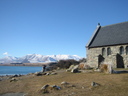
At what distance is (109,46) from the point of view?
31.4 meters

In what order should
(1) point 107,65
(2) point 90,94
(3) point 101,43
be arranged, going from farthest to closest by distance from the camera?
(3) point 101,43 < (1) point 107,65 < (2) point 90,94

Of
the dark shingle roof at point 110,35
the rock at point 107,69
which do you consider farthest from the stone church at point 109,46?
the rock at point 107,69

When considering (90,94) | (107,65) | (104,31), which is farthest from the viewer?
(104,31)

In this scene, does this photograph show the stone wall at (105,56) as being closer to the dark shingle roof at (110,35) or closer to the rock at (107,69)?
the dark shingle roof at (110,35)

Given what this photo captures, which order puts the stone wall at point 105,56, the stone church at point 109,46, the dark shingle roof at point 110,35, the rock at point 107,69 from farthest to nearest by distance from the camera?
the dark shingle roof at point 110,35 → the stone church at point 109,46 → the stone wall at point 105,56 → the rock at point 107,69

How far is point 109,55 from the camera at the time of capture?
31172 mm

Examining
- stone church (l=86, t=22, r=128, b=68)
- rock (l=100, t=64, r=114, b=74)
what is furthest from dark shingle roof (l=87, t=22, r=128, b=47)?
rock (l=100, t=64, r=114, b=74)

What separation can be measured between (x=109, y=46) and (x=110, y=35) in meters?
3.65

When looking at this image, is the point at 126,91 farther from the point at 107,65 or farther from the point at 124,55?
the point at 124,55

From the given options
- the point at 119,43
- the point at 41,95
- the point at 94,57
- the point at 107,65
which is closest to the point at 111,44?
the point at 119,43

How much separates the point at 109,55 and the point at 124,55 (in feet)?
10.7

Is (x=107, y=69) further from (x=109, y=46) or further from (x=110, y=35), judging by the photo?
(x=110, y=35)

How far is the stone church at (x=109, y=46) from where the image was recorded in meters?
29.2

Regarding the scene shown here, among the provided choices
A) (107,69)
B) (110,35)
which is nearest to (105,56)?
(110,35)
